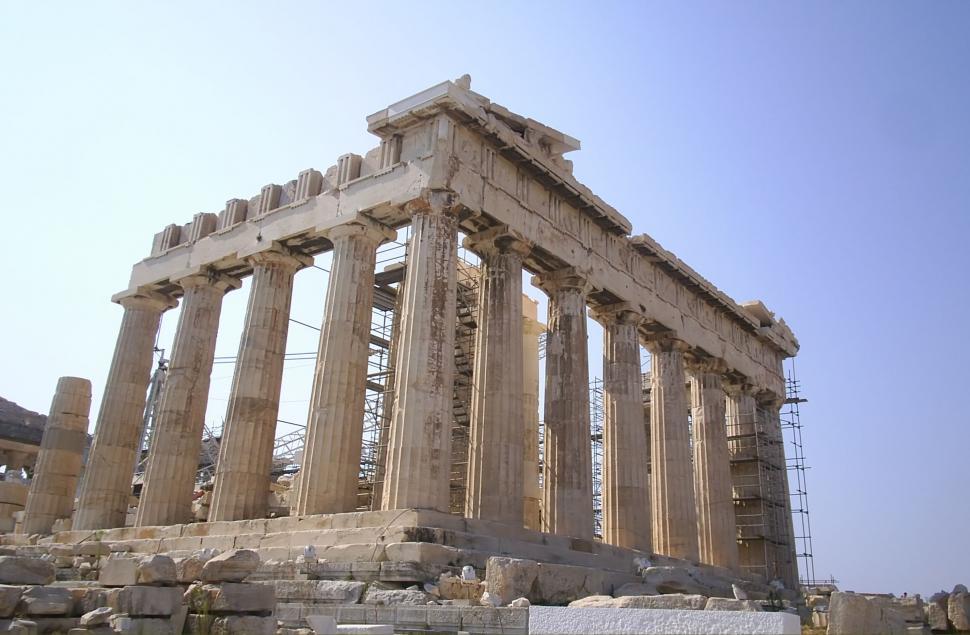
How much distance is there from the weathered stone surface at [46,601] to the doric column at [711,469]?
24.5m

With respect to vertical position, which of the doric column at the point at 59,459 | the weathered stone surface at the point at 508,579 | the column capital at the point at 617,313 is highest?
the column capital at the point at 617,313

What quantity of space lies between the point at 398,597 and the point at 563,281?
43.4ft

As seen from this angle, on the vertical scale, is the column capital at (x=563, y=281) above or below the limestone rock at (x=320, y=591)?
above

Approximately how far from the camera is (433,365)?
19.5 m

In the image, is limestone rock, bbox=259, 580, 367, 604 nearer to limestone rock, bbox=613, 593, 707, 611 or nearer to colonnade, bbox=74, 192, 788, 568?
colonnade, bbox=74, 192, 788, 568

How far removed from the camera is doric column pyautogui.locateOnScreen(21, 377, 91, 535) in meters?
26.4

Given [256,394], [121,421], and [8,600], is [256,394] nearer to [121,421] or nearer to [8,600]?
[121,421]

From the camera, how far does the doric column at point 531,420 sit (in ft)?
86.4

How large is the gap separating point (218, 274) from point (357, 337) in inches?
300

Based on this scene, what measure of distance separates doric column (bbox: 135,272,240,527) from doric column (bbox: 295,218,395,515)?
20.1 ft

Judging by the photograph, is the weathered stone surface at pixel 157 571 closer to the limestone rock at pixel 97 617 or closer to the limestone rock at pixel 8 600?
the limestone rock at pixel 97 617

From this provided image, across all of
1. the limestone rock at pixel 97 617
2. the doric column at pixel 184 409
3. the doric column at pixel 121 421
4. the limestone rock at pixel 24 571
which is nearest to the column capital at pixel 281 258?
the doric column at pixel 184 409

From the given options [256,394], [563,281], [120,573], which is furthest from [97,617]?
[563,281]

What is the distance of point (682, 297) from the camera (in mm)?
31422
